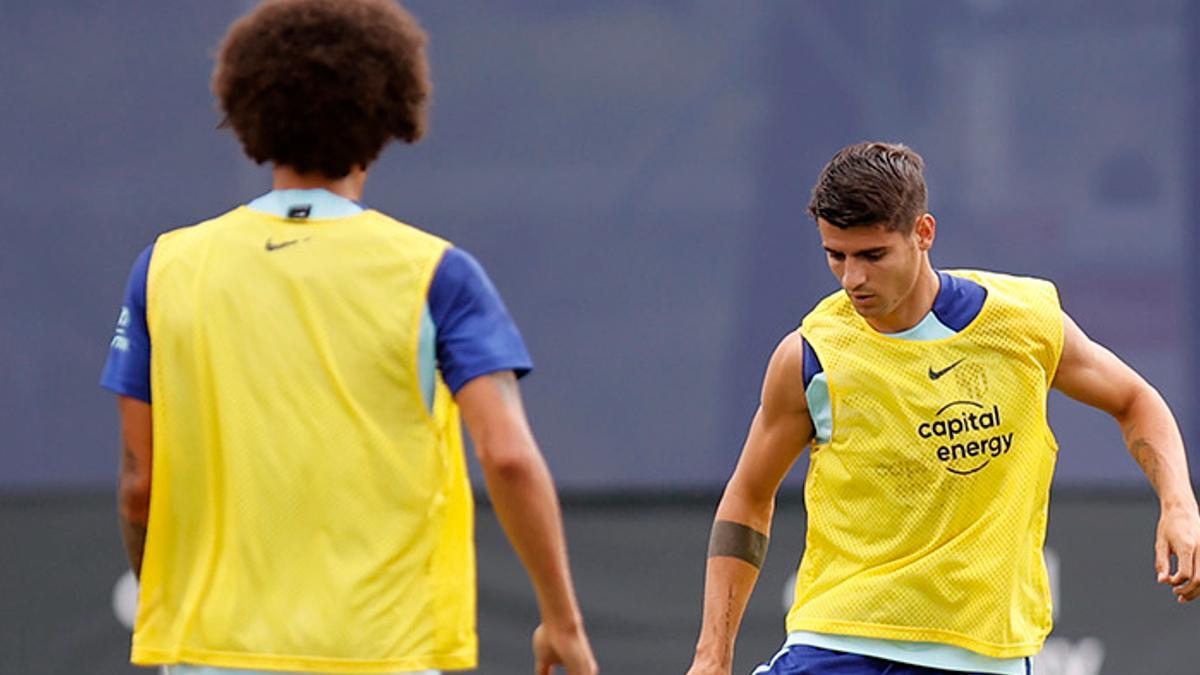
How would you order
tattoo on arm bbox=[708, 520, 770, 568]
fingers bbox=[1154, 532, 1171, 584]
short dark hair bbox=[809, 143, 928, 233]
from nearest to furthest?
fingers bbox=[1154, 532, 1171, 584] → short dark hair bbox=[809, 143, 928, 233] → tattoo on arm bbox=[708, 520, 770, 568]

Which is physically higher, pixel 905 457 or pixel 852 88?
pixel 852 88

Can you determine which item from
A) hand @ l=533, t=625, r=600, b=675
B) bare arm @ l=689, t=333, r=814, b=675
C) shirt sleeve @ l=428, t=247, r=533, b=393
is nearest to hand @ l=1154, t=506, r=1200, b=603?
bare arm @ l=689, t=333, r=814, b=675

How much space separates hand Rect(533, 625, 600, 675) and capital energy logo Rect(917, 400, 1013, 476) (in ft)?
4.11

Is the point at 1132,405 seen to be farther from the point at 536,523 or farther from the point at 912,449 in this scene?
the point at 536,523

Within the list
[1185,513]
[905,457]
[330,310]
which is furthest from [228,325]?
[1185,513]

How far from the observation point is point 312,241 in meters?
3.08

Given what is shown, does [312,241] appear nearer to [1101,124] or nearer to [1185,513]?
[1185,513]

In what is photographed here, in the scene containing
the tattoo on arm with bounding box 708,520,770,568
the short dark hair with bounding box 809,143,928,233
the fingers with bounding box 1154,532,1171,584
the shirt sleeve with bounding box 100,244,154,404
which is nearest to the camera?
the shirt sleeve with bounding box 100,244,154,404

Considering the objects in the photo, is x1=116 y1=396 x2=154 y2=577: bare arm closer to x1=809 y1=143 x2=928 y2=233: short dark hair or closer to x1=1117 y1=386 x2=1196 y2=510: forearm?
x1=809 y1=143 x2=928 y2=233: short dark hair

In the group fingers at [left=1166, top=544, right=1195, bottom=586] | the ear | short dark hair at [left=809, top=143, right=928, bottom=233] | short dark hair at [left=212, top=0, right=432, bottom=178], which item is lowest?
fingers at [left=1166, top=544, right=1195, bottom=586]

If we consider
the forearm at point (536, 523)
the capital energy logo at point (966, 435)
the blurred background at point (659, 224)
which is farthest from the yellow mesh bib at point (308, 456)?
the blurred background at point (659, 224)

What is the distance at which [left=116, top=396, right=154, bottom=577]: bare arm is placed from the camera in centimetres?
314

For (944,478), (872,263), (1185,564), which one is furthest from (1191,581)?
(872,263)

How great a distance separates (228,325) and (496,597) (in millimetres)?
3621
